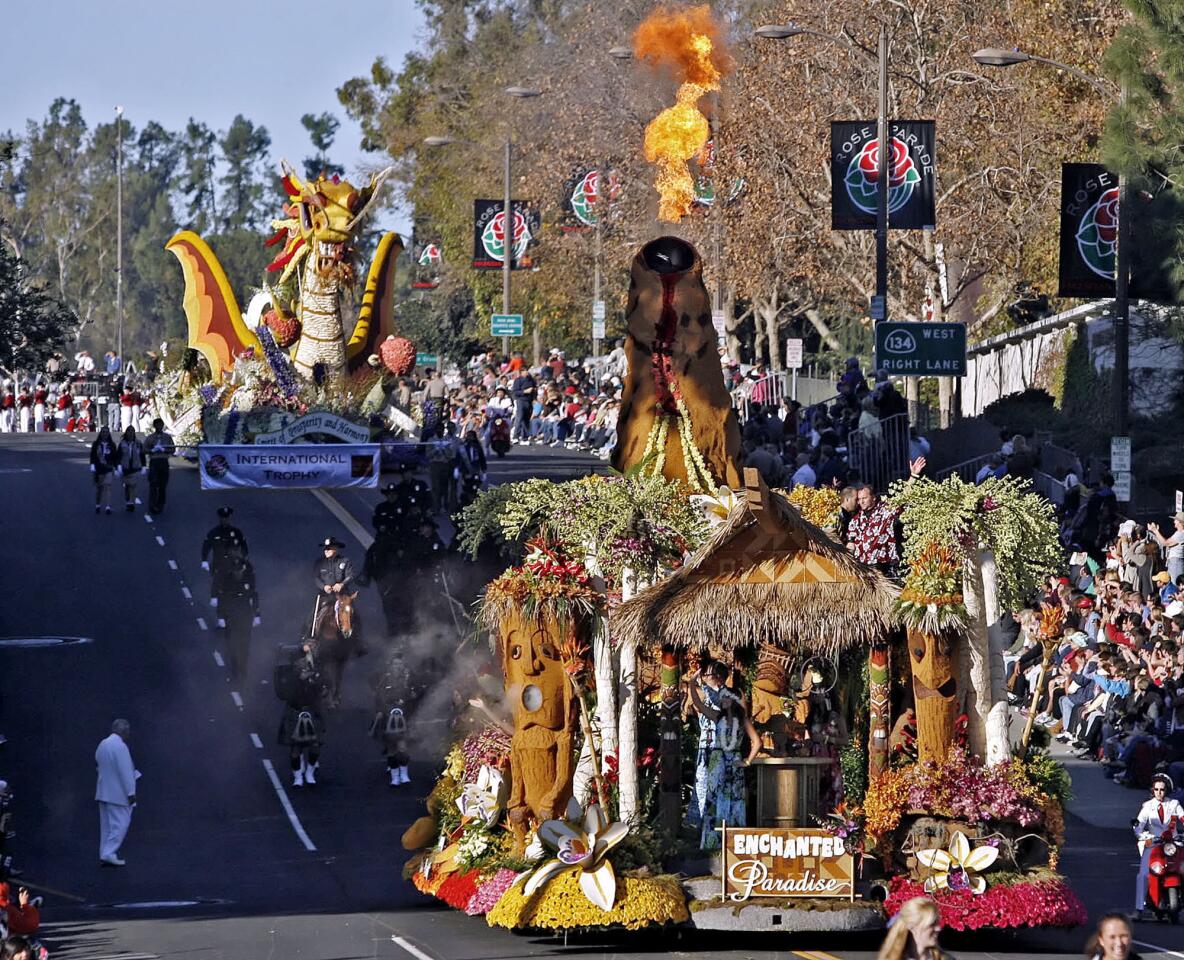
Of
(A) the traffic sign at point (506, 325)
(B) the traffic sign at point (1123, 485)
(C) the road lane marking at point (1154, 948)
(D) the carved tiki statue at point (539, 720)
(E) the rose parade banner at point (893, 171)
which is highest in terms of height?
(E) the rose parade banner at point (893, 171)

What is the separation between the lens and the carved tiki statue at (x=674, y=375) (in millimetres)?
20703

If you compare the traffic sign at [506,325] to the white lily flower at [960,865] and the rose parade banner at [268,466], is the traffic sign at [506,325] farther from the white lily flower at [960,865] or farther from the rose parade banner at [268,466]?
the white lily flower at [960,865]

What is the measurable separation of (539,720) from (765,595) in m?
2.06

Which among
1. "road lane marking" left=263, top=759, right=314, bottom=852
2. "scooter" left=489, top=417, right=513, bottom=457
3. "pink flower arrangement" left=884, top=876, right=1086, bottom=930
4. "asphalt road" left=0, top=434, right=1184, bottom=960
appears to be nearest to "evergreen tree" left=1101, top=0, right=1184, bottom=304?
"asphalt road" left=0, top=434, right=1184, bottom=960

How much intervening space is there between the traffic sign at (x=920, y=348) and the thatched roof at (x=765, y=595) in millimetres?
14765

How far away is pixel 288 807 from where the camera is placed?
24.0 m

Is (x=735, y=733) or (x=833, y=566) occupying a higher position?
(x=833, y=566)

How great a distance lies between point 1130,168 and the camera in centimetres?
2995

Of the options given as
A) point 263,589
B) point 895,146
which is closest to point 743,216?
point 895,146

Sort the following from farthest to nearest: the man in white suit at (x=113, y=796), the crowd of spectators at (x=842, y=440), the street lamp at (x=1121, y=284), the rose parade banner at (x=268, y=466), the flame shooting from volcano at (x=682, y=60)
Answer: the rose parade banner at (x=268, y=466)
the crowd of spectators at (x=842, y=440)
the street lamp at (x=1121, y=284)
the flame shooting from volcano at (x=682, y=60)
the man in white suit at (x=113, y=796)

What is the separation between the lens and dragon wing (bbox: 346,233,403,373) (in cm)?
4631

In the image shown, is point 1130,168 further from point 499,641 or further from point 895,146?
point 499,641

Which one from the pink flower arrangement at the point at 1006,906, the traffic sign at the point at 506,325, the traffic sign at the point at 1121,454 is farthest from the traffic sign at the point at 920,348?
the traffic sign at the point at 506,325

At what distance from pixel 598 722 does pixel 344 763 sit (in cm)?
784
